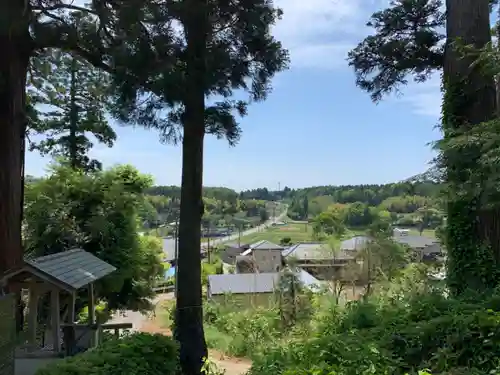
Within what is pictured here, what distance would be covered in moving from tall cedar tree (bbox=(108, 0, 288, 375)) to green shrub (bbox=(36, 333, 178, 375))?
203 centimetres

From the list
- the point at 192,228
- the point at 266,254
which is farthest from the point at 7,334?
the point at 266,254

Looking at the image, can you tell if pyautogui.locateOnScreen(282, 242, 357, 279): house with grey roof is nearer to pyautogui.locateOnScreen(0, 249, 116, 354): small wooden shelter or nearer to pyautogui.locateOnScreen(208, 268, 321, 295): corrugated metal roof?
pyautogui.locateOnScreen(208, 268, 321, 295): corrugated metal roof

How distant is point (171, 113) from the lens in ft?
25.0

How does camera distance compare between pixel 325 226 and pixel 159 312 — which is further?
pixel 325 226

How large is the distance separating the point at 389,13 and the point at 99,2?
4402mm

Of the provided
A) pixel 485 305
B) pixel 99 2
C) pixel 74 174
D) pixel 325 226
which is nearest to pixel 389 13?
pixel 99 2

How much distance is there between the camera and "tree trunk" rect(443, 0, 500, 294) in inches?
255

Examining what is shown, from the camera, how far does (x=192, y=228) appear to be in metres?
7.94

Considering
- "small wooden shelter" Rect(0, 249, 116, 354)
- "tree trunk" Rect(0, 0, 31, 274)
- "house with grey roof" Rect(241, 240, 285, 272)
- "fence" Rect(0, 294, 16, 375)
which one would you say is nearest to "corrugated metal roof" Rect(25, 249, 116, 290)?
"small wooden shelter" Rect(0, 249, 116, 354)

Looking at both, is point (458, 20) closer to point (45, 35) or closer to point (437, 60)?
point (437, 60)

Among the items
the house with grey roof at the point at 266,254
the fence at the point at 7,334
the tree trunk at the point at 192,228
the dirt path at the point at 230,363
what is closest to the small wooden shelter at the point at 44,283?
the fence at the point at 7,334

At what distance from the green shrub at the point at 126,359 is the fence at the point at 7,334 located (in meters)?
0.65

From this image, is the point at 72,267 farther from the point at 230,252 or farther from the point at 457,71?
the point at 230,252

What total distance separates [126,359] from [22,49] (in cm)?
531
